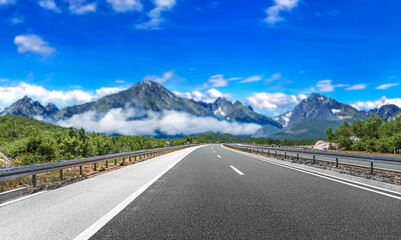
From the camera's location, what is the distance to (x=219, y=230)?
3.47 meters

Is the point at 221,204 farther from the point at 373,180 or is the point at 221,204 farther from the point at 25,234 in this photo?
the point at 373,180

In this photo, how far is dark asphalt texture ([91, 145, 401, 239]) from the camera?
11.0 ft

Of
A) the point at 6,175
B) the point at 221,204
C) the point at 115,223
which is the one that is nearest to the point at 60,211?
the point at 115,223

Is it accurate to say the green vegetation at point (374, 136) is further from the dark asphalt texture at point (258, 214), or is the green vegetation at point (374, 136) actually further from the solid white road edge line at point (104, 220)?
the solid white road edge line at point (104, 220)

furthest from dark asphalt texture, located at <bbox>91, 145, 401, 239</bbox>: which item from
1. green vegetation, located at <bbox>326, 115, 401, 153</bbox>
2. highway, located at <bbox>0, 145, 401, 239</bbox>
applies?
green vegetation, located at <bbox>326, 115, 401, 153</bbox>

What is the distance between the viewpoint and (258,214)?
4.25m

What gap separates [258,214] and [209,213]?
85cm

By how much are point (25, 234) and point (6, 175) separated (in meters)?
3.64

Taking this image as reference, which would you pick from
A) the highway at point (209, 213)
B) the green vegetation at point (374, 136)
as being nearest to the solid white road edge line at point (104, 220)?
the highway at point (209, 213)

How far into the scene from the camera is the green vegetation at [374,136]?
3106cm

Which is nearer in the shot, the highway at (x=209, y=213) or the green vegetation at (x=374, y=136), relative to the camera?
the highway at (x=209, y=213)

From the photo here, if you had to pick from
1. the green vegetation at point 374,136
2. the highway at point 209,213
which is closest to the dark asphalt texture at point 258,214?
the highway at point 209,213

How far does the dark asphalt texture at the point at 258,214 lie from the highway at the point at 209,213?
0.01 metres

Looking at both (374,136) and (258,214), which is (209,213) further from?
(374,136)
